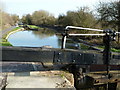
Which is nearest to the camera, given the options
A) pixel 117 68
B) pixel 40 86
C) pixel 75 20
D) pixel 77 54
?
pixel 40 86

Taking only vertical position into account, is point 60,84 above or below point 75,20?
below

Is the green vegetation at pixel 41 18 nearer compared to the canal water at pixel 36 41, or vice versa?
the canal water at pixel 36 41

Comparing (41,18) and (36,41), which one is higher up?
(41,18)

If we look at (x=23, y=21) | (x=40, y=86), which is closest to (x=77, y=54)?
(x=40, y=86)

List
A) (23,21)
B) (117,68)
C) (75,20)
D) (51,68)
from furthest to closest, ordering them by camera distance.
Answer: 1. (23,21)
2. (75,20)
3. (117,68)
4. (51,68)

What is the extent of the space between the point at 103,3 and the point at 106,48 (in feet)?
67.6

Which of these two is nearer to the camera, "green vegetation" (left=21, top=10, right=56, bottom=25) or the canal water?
the canal water

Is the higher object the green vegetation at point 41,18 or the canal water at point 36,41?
the green vegetation at point 41,18

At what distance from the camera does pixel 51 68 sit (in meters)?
4.01

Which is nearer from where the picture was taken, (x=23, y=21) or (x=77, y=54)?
(x=77, y=54)

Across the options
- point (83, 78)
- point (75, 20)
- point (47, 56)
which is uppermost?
point (75, 20)

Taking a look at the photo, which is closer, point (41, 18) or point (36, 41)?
point (36, 41)

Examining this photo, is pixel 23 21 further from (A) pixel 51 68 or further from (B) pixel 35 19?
(A) pixel 51 68

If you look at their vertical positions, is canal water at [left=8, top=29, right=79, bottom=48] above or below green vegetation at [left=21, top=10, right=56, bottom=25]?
below
